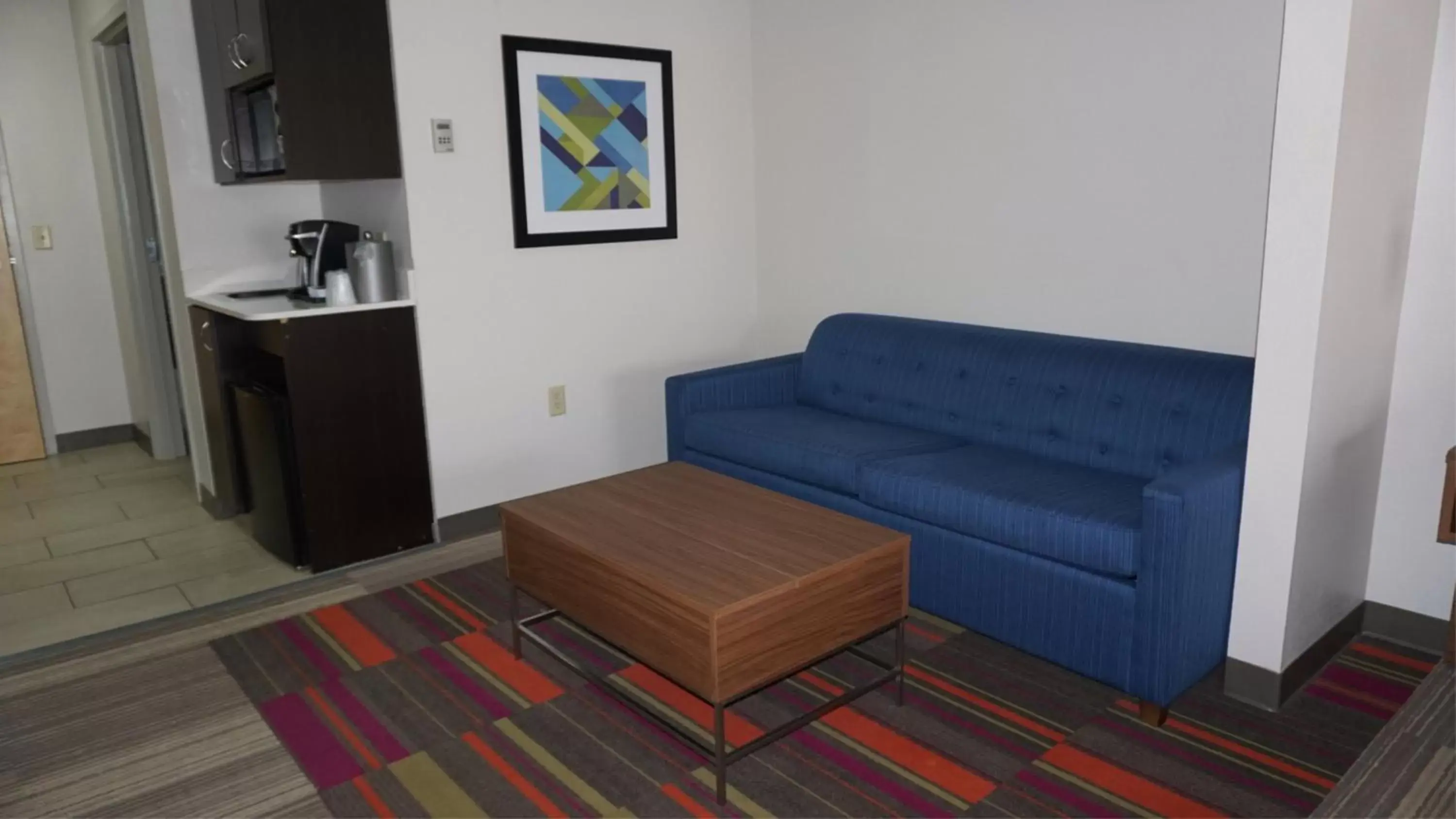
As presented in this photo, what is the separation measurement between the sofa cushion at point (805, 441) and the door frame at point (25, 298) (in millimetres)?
3640

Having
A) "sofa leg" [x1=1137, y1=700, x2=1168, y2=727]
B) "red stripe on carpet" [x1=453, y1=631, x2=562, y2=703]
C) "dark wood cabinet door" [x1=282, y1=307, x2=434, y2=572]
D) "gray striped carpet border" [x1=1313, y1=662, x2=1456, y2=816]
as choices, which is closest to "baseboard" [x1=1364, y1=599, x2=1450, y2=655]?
"gray striped carpet border" [x1=1313, y1=662, x2=1456, y2=816]

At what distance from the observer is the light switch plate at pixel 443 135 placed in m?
3.44

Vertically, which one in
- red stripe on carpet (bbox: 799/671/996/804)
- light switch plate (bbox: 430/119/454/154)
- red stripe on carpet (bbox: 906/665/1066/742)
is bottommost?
red stripe on carpet (bbox: 799/671/996/804)

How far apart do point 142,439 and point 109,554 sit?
181 centimetres

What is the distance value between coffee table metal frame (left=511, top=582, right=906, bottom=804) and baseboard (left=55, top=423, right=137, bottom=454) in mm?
3701

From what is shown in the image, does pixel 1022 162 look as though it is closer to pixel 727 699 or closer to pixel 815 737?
pixel 815 737

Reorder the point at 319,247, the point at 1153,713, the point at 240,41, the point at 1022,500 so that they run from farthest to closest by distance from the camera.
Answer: the point at 319,247
the point at 240,41
the point at 1022,500
the point at 1153,713

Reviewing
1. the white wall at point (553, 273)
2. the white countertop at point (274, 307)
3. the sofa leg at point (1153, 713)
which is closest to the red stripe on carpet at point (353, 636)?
the white wall at point (553, 273)

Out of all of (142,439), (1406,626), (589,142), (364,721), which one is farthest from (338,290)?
(1406,626)

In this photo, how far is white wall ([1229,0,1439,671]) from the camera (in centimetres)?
209

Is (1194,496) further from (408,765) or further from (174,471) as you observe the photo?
(174,471)

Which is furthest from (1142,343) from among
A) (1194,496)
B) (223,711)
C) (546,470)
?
(223,711)

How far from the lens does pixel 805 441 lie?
126 inches

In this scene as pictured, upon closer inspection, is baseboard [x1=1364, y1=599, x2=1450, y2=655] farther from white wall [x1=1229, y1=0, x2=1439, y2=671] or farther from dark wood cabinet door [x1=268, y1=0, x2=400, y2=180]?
dark wood cabinet door [x1=268, y1=0, x2=400, y2=180]
